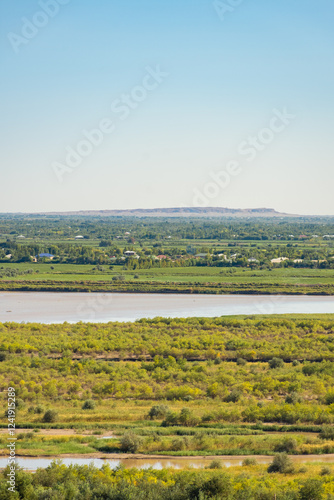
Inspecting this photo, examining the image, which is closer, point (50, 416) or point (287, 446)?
point (287, 446)

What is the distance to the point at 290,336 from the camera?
27.7 meters

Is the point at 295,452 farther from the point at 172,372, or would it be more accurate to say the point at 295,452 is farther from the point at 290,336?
the point at 290,336

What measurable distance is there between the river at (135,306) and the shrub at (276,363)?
42.1ft

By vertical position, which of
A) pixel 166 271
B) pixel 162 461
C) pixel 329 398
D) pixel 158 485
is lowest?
pixel 162 461

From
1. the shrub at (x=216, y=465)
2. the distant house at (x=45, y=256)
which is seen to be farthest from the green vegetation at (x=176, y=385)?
the distant house at (x=45, y=256)

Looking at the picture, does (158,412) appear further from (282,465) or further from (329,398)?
(329,398)

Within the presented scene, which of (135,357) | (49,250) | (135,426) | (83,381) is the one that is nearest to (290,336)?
(135,357)

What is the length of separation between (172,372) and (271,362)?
13.9 feet

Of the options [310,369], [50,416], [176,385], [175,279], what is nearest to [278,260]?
[175,279]

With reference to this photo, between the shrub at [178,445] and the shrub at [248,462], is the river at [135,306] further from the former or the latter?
the shrub at [248,462]

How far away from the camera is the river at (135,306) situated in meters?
35.2

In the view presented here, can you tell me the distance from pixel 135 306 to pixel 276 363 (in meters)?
18.5

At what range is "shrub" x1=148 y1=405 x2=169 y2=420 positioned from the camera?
52.7 ft

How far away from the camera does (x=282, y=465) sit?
11.9 metres
